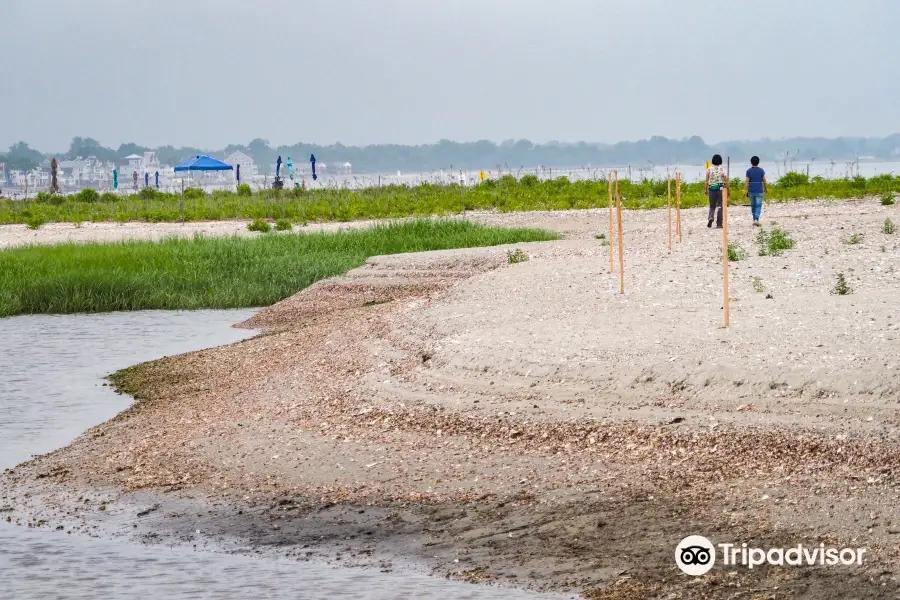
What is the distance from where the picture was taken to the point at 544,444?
33.2ft

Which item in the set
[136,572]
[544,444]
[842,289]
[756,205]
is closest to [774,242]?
[756,205]

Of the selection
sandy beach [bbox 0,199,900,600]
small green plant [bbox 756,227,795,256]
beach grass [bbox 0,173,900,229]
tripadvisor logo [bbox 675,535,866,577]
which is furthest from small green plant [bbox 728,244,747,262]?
beach grass [bbox 0,173,900,229]

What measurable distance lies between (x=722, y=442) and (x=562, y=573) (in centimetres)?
253

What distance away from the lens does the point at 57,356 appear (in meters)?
17.8

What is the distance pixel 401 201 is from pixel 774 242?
28055 millimetres

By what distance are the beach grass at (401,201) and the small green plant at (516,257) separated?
52.4 feet

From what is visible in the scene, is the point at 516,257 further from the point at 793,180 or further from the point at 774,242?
the point at 793,180

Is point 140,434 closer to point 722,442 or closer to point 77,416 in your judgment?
point 77,416

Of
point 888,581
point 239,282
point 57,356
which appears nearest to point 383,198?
point 239,282

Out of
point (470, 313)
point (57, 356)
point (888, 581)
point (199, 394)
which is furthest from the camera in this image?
point (57, 356)

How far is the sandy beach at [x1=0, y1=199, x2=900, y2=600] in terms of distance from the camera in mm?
7828

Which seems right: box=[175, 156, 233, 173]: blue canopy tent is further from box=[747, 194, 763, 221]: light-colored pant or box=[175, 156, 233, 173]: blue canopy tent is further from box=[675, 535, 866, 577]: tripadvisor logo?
box=[675, 535, 866, 577]: tripadvisor logo

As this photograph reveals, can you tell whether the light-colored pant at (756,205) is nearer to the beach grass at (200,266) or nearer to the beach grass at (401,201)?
the beach grass at (200,266)

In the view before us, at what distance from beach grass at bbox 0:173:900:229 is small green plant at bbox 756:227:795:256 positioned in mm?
15980
